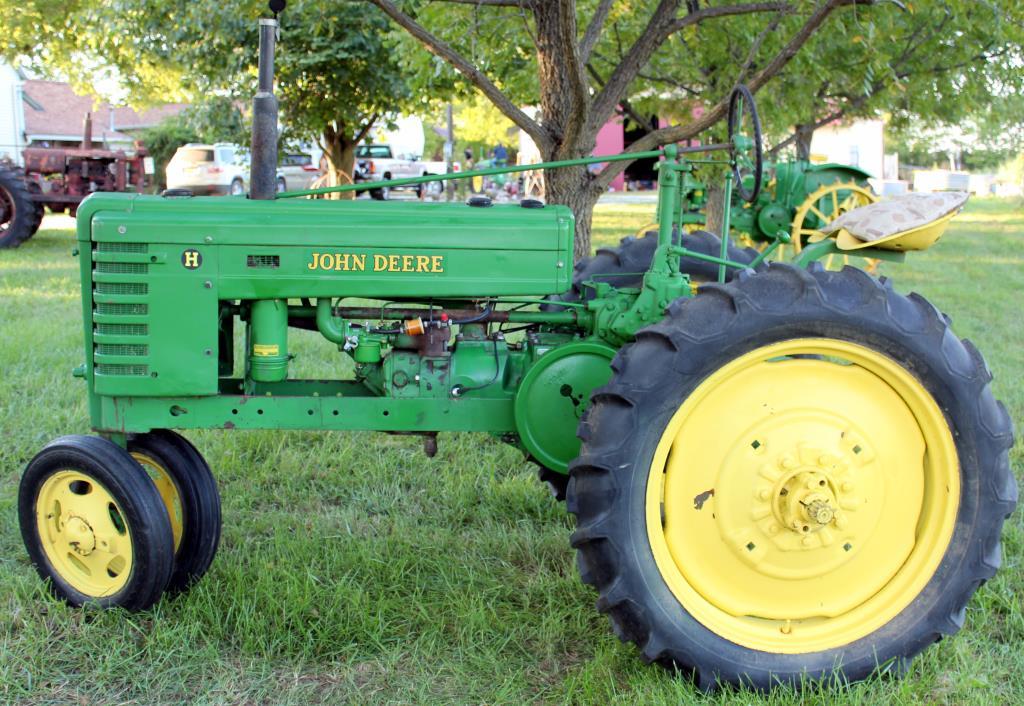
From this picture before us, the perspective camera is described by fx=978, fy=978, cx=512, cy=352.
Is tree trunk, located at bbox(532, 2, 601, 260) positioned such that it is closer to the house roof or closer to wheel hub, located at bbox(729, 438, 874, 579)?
wheel hub, located at bbox(729, 438, 874, 579)

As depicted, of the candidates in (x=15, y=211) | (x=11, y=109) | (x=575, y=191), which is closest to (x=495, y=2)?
(x=575, y=191)

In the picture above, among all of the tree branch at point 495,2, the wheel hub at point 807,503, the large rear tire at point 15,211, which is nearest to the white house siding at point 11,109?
the large rear tire at point 15,211

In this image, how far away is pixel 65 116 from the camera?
4653cm

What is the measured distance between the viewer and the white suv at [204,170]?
27969mm

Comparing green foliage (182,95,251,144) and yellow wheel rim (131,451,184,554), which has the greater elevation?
green foliage (182,95,251,144)

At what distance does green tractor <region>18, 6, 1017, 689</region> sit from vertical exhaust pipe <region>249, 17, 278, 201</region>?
1 centimetres

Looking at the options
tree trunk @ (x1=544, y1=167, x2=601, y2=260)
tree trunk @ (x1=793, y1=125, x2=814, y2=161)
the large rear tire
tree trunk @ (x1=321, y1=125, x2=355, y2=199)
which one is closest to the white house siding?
tree trunk @ (x1=321, y1=125, x2=355, y2=199)

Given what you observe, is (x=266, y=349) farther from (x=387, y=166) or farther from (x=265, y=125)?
(x=387, y=166)

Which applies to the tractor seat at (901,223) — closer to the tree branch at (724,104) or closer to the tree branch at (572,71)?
the tree branch at (724,104)

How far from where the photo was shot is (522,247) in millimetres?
3240

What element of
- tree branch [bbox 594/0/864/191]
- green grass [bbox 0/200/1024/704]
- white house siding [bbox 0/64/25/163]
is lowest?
green grass [bbox 0/200/1024/704]

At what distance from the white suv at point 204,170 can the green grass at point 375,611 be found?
24205mm

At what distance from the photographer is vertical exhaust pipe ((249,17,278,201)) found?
128 inches

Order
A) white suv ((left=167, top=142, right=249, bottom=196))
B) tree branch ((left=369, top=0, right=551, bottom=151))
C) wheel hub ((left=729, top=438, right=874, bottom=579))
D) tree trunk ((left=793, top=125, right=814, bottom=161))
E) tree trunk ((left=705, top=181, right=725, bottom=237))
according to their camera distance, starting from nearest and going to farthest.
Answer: wheel hub ((left=729, top=438, right=874, bottom=579)), tree branch ((left=369, top=0, right=551, bottom=151)), tree trunk ((left=705, top=181, right=725, bottom=237)), tree trunk ((left=793, top=125, right=814, bottom=161)), white suv ((left=167, top=142, right=249, bottom=196))
